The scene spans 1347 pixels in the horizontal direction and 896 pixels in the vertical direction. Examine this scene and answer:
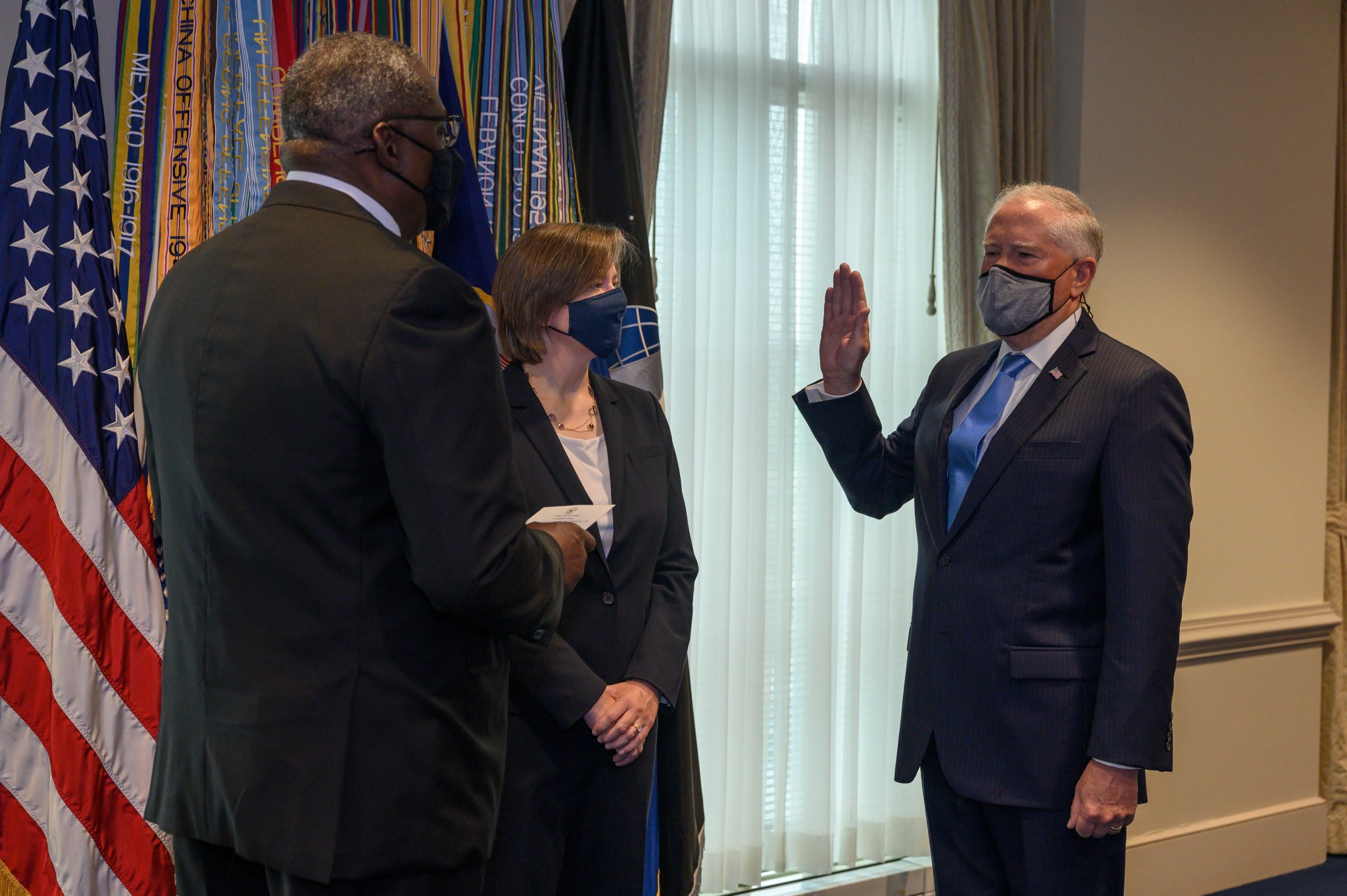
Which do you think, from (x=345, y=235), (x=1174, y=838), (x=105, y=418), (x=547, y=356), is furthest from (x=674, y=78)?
(x=1174, y=838)

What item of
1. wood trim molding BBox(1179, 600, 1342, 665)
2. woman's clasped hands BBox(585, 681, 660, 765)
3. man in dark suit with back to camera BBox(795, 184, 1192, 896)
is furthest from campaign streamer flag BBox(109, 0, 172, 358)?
wood trim molding BBox(1179, 600, 1342, 665)

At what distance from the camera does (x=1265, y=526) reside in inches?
148

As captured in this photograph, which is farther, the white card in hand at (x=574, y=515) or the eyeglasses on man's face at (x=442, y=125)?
the white card in hand at (x=574, y=515)

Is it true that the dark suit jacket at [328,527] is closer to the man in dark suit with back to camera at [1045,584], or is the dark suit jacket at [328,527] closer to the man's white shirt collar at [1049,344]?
the man in dark suit with back to camera at [1045,584]

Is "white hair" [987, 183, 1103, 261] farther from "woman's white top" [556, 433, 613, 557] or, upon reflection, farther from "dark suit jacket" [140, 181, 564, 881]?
"dark suit jacket" [140, 181, 564, 881]

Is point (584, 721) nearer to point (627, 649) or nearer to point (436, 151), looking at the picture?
point (627, 649)

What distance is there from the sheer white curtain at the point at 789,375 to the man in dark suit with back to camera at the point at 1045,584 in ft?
3.17

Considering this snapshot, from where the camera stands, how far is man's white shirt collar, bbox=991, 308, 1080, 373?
2.05 meters

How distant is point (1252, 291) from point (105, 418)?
3631mm

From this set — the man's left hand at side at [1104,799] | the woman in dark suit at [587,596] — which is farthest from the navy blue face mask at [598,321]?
the man's left hand at side at [1104,799]

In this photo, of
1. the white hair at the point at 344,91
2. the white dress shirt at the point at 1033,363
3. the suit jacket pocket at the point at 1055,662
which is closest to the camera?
the white hair at the point at 344,91

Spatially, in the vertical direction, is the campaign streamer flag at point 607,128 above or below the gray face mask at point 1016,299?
above

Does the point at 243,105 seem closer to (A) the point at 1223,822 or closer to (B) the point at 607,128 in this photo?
(B) the point at 607,128

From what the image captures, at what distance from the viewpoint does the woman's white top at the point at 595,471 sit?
6.34 feet
